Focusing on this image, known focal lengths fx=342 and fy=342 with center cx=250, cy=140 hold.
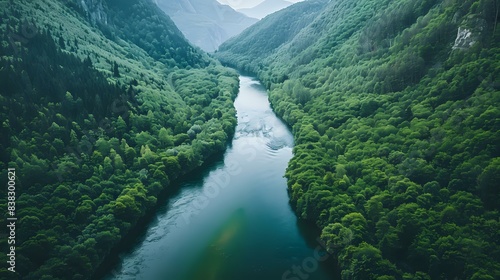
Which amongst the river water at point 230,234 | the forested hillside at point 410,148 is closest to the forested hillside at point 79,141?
the river water at point 230,234

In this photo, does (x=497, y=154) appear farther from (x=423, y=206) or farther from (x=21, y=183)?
(x=21, y=183)

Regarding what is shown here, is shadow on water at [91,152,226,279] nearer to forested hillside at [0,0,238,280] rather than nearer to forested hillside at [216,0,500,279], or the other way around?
forested hillside at [0,0,238,280]

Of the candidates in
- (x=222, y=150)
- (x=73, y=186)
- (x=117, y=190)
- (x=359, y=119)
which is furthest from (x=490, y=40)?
(x=73, y=186)

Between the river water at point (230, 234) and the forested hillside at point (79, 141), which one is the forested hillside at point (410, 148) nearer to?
the river water at point (230, 234)

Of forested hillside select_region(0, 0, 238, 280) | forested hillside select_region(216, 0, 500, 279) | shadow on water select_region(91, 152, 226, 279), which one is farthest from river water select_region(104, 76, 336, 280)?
forested hillside select_region(0, 0, 238, 280)

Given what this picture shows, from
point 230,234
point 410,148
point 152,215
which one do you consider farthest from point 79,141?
point 410,148

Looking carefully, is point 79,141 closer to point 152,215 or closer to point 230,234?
point 152,215
